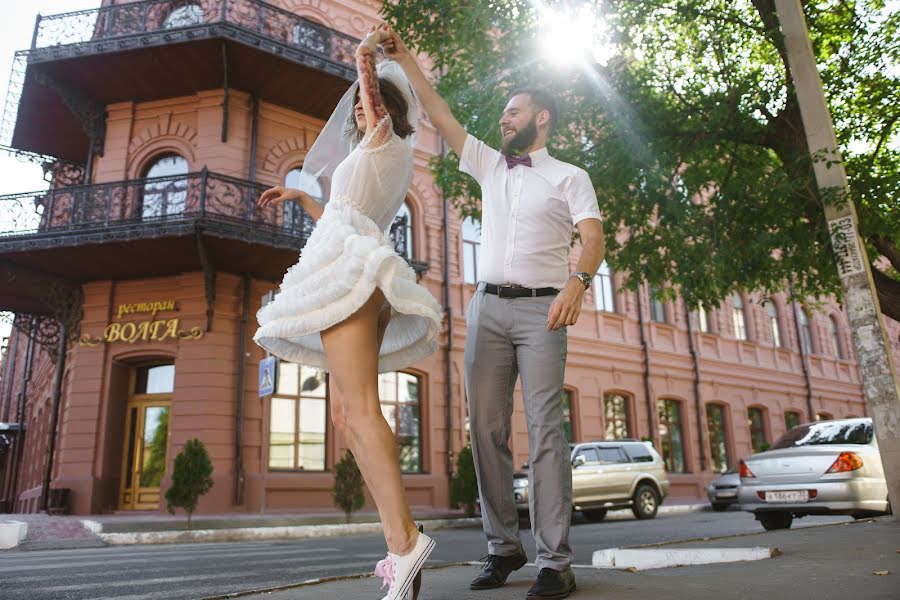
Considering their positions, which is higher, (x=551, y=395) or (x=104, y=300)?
(x=104, y=300)

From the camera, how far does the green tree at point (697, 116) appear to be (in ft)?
31.0

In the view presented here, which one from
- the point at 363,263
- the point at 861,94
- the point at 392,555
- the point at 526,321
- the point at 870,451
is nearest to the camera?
the point at 392,555

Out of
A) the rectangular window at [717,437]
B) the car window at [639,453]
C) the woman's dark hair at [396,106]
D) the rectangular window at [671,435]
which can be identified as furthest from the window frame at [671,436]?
the woman's dark hair at [396,106]

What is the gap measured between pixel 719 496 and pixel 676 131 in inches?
439

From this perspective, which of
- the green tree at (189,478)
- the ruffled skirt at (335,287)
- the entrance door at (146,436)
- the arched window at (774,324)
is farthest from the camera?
the arched window at (774,324)

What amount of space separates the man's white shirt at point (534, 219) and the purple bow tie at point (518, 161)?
2cm

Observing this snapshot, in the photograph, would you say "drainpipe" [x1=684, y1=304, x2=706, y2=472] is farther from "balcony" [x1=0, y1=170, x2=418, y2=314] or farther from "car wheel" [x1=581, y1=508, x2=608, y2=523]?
"balcony" [x1=0, y1=170, x2=418, y2=314]

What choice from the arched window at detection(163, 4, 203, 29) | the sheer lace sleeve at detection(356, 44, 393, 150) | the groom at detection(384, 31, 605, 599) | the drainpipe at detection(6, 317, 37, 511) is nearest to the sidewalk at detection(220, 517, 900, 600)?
the groom at detection(384, 31, 605, 599)

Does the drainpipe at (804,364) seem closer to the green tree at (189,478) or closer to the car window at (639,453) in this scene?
the car window at (639,453)

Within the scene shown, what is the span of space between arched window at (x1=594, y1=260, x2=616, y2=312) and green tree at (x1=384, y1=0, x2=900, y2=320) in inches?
446

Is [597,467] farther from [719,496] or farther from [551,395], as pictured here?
[551,395]

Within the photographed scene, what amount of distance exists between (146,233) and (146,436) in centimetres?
445

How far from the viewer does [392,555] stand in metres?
2.47

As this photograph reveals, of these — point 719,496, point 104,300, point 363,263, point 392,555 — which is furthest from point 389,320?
point 719,496
